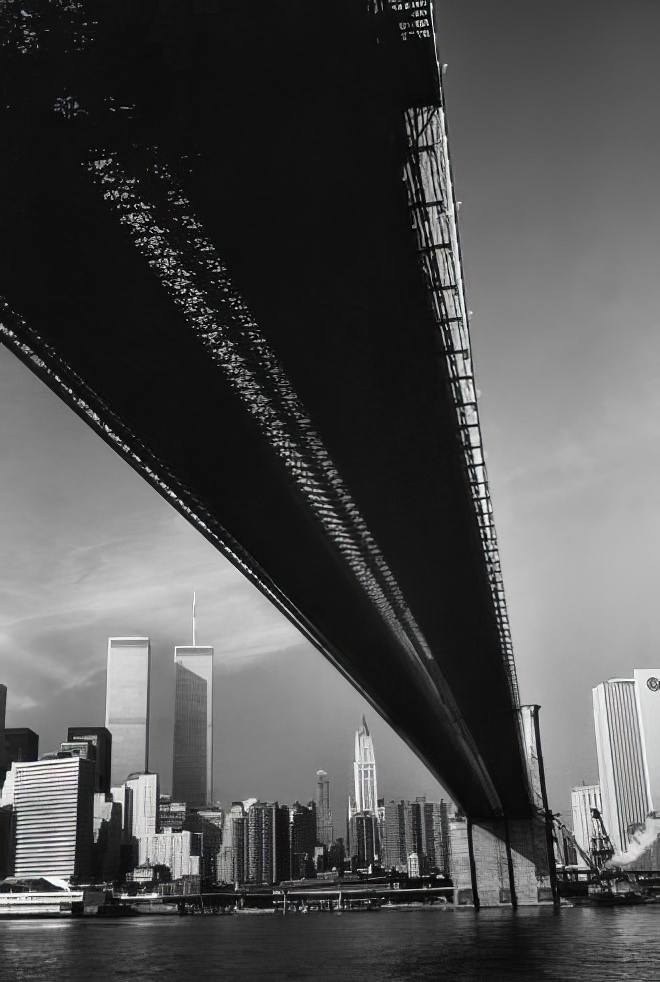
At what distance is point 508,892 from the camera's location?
58969 mm

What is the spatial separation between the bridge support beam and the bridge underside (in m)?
43.3

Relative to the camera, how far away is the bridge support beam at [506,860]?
2240 inches

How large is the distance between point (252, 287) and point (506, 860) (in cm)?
5539

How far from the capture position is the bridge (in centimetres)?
638

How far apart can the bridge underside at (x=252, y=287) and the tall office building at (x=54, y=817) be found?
458 ft

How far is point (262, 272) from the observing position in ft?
30.5

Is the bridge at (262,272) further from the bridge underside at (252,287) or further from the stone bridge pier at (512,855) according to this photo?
the stone bridge pier at (512,855)

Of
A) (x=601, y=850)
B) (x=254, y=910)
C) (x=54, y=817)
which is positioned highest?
(x=54, y=817)

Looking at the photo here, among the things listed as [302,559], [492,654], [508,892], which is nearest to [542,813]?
[508,892]

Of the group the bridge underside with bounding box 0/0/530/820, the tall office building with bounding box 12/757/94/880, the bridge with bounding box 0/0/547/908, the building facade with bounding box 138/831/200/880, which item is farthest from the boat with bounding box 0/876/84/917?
the bridge with bounding box 0/0/547/908

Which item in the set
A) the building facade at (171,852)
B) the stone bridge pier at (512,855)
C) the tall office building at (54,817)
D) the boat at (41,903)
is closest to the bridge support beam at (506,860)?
the stone bridge pier at (512,855)

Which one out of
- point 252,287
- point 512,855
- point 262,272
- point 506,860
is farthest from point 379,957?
point 506,860

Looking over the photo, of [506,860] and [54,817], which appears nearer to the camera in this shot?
[506,860]

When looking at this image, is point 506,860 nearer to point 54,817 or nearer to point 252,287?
point 252,287
